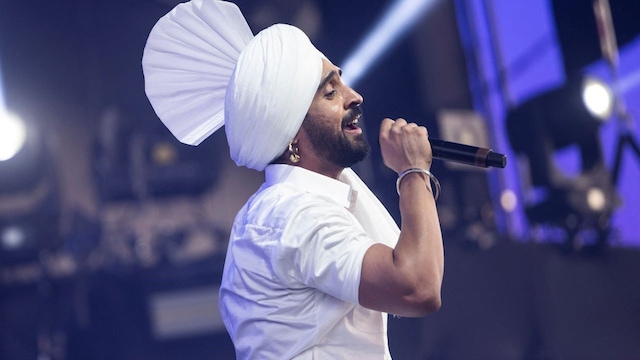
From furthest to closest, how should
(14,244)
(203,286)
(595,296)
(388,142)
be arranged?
(203,286)
(14,244)
(595,296)
(388,142)

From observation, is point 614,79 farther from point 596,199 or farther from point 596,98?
point 596,199

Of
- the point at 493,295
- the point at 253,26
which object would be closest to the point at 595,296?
the point at 493,295

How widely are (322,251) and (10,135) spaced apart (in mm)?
2623

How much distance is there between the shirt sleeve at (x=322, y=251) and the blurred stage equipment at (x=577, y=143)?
213 cm

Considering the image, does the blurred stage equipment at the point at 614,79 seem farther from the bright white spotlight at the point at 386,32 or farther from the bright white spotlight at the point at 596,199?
the bright white spotlight at the point at 386,32

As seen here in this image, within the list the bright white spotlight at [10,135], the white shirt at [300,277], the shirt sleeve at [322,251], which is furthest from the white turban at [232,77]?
the bright white spotlight at [10,135]

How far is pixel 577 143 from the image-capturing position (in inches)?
125

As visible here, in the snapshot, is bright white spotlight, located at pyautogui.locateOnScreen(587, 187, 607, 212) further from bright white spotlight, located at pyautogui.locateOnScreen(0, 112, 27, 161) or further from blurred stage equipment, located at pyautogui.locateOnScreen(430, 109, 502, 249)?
bright white spotlight, located at pyautogui.locateOnScreen(0, 112, 27, 161)

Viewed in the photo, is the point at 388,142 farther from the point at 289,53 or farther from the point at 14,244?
the point at 14,244

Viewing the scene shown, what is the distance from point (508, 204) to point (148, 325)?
82.1 inches

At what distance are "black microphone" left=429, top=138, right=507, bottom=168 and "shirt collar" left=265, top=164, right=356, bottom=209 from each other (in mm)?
226

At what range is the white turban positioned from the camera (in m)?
1.48

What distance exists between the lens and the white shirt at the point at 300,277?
4.16 feet

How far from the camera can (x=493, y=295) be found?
10.8ft
